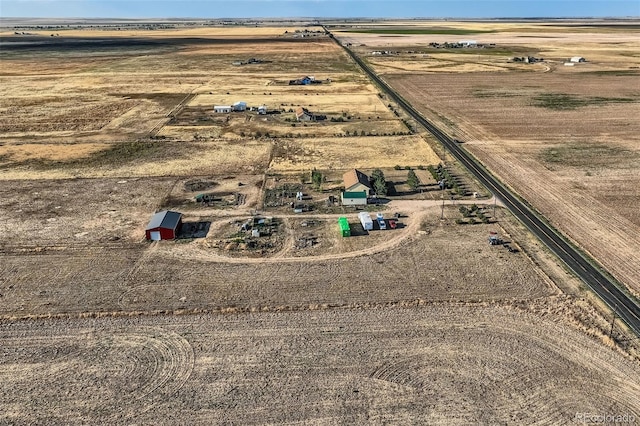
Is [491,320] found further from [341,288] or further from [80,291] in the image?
[80,291]

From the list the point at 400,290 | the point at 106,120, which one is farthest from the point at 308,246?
the point at 106,120

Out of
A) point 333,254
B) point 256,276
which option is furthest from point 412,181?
point 256,276

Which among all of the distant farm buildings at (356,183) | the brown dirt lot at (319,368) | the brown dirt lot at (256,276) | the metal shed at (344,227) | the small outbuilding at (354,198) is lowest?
the brown dirt lot at (319,368)

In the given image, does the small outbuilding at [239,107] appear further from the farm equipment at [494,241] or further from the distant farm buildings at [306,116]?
the farm equipment at [494,241]

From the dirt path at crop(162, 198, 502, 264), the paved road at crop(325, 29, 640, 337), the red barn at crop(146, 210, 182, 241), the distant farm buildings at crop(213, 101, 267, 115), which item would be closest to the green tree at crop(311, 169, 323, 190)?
the dirt path at crop(162, 198, 502, 264)

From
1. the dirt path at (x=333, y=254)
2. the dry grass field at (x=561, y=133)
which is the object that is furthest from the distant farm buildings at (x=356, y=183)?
the dry grass field at (x=561, y=133)

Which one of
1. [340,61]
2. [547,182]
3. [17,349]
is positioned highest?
[340,61]

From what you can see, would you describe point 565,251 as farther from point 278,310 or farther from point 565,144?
point 565,144
